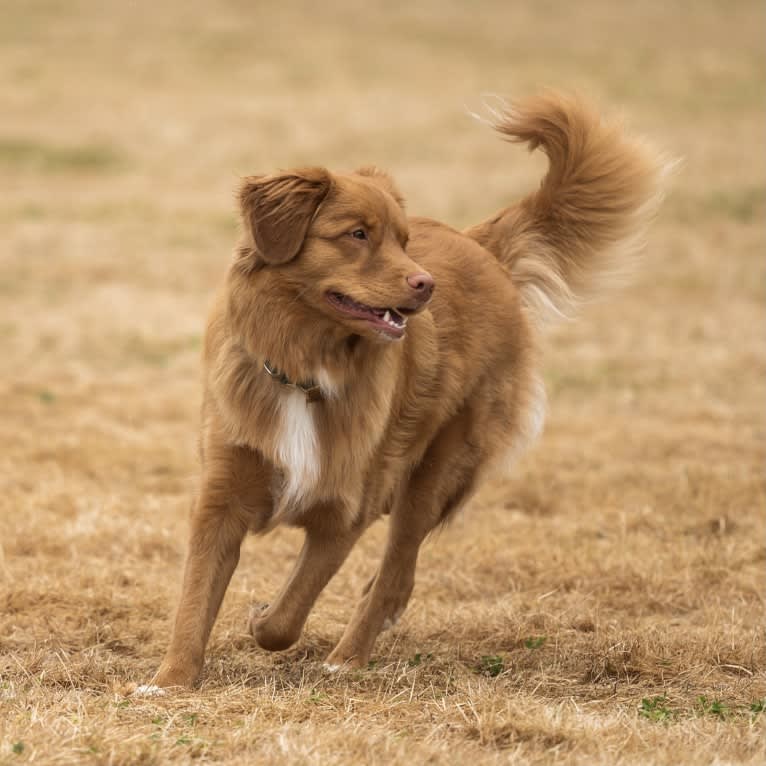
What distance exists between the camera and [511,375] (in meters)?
5.82

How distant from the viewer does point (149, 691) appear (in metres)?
4.52

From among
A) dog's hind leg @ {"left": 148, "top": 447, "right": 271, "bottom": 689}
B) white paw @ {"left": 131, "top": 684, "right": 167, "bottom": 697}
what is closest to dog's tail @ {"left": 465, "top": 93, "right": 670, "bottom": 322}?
dog's hind leg @ {"left": 148, "top": 447, "right": 271, "bottom": 689}

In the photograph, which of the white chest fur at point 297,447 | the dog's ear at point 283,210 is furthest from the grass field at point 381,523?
the dog's ear at point 283,210

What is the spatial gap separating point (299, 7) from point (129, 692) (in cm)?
3222

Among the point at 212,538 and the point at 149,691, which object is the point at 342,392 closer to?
the point at 212,538

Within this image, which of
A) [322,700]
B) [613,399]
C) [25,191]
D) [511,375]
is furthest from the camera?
[25,191]

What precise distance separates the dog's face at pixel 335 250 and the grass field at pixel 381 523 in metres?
1.37

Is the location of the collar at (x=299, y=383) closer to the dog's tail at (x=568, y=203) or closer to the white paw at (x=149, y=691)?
the white paw at (x=149, y=691)

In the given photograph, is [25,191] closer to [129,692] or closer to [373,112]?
[373,112]

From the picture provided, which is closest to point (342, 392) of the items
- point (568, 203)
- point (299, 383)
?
point (299, 383)

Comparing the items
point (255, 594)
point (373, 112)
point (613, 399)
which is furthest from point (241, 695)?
point (373, 112)

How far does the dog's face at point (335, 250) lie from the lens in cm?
457

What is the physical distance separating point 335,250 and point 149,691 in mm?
1706

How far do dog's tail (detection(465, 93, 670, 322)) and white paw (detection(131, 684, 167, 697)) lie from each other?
267 centimetres
